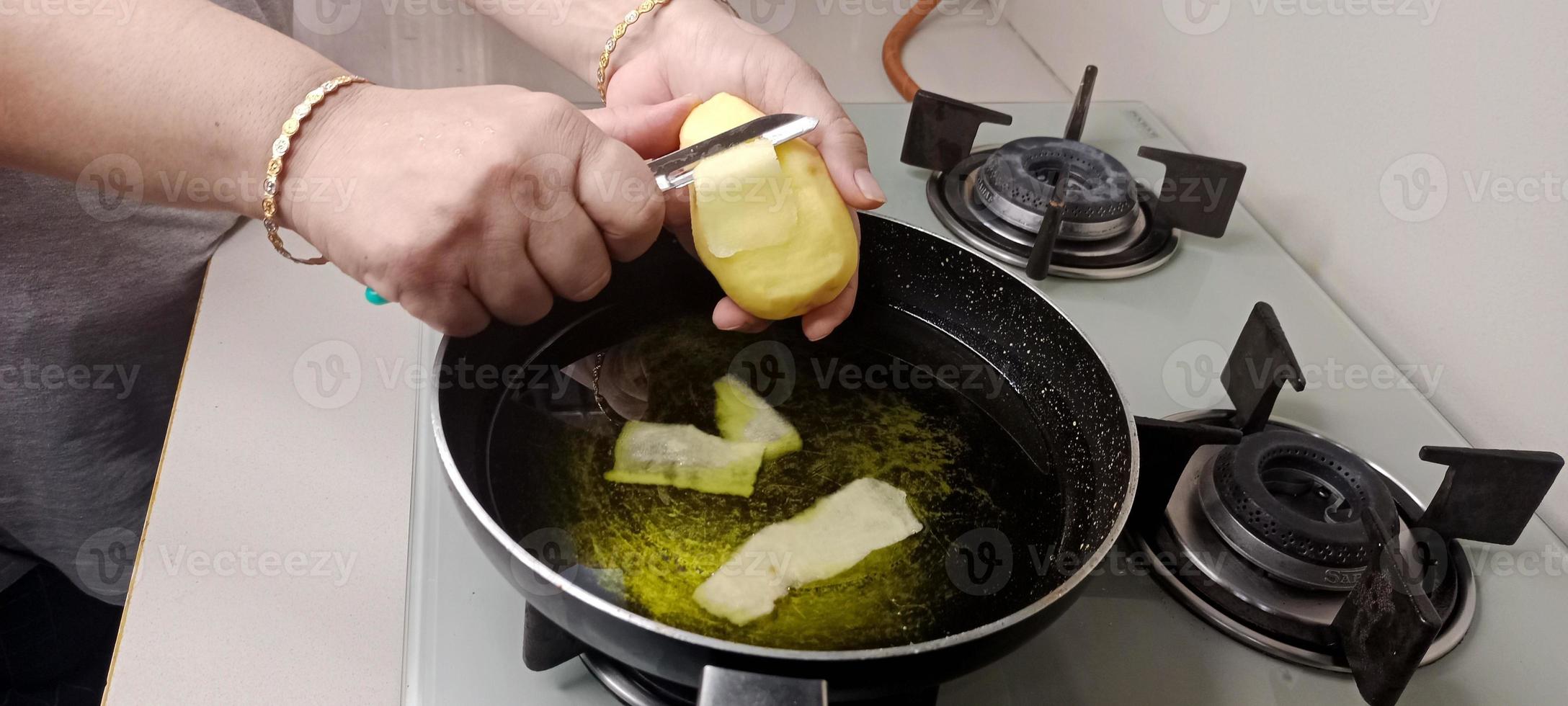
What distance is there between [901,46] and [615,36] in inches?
26.4

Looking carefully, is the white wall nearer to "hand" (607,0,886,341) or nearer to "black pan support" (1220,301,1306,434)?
"black pan support" (1220,301,1306,434)

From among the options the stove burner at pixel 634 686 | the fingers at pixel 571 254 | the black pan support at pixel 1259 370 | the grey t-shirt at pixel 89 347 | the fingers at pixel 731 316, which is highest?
the black pan support at pixel 1259 370

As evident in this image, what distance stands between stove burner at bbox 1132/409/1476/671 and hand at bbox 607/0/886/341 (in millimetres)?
309

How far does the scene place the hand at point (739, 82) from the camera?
715mm

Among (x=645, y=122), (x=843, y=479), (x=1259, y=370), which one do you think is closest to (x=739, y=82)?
(x=645, y=122)

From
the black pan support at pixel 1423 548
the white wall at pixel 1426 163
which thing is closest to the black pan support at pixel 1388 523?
the black pan support at pixel 1423 548

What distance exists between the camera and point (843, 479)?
67 centimetres

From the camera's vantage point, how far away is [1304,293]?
96cm

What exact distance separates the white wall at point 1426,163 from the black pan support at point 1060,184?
0.31 feet

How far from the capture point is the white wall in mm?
764

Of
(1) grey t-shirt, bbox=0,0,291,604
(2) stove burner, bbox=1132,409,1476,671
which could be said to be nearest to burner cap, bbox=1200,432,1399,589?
(2) stove burner, bbox=1132,409,1476,671

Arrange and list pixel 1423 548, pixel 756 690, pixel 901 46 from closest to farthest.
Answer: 1. pixel 756 690
2. pixel 1423 548
3. pixel 901 46

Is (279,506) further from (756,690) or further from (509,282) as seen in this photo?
(756,690)

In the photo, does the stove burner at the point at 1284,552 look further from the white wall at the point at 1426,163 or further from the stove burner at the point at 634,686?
the stove burner at the point at 634,686
